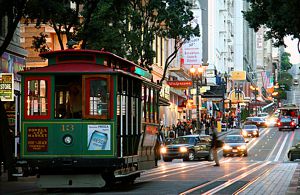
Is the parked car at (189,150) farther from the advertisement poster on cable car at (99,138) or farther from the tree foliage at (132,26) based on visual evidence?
the advertisement poster on cable car at (99,138)

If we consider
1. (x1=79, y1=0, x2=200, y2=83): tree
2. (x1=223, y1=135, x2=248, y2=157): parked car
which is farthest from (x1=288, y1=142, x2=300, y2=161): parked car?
(x1=79, y1=0, x2=200, y2=83): tree

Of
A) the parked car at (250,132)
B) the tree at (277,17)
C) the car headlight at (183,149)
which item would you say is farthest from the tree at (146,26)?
the parked car at (250,132)

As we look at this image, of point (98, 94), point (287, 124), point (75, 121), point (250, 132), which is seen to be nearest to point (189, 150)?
point (98, 94)

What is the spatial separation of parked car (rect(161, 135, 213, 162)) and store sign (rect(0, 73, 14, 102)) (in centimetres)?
1712

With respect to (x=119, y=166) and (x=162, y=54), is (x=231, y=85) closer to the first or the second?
(x=162, y=54)

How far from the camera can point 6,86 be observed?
28125mm

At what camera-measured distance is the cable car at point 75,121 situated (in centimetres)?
1900

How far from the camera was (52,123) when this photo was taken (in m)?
19.1

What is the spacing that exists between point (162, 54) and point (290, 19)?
4657cm

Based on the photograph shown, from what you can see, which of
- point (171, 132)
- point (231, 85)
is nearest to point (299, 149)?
point (171, 132)

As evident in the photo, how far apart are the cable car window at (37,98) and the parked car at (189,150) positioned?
24585 millimetres

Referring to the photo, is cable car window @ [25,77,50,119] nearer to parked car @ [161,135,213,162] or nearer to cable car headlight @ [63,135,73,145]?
cable car headlight @ [63,135,73,145]

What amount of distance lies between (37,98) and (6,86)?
9159 millimetres

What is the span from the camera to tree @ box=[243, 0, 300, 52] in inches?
881
